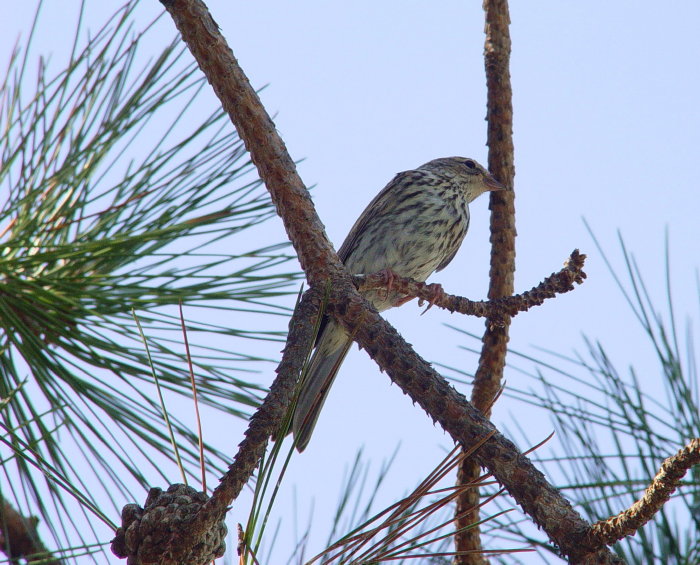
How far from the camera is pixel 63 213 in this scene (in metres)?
2.63

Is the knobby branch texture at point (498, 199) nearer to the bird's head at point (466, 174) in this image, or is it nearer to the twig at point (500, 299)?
the twig at point (500, 299)

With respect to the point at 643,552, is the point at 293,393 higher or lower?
lower

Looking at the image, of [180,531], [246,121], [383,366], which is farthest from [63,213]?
[180,531]

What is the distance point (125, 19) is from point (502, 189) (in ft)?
4.54

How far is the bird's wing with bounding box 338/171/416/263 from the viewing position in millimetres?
4473

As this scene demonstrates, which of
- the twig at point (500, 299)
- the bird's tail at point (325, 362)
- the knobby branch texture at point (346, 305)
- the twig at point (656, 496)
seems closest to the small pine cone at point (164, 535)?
the knobby branch texture at point (346, 305)

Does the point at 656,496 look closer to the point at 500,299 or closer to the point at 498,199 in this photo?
the point at 500,299

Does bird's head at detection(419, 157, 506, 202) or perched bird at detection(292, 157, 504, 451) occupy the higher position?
bird's head at detection(419, 157, 506, 202)

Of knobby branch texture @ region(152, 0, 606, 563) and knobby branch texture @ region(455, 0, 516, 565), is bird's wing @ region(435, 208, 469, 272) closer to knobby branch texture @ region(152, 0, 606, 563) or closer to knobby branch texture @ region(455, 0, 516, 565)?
knobby branch texture @ region(455, 0, 516, 565)

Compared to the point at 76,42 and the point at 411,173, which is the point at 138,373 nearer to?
the point at 76,42

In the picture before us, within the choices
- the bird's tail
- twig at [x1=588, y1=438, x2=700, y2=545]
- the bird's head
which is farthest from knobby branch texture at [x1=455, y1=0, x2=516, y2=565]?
the bird's head

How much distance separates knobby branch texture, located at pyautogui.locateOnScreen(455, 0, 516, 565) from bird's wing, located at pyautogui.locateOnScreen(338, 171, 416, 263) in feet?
5.91

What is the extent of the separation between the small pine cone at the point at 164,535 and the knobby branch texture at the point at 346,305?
0.11 metres

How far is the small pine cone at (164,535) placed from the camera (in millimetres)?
1301
